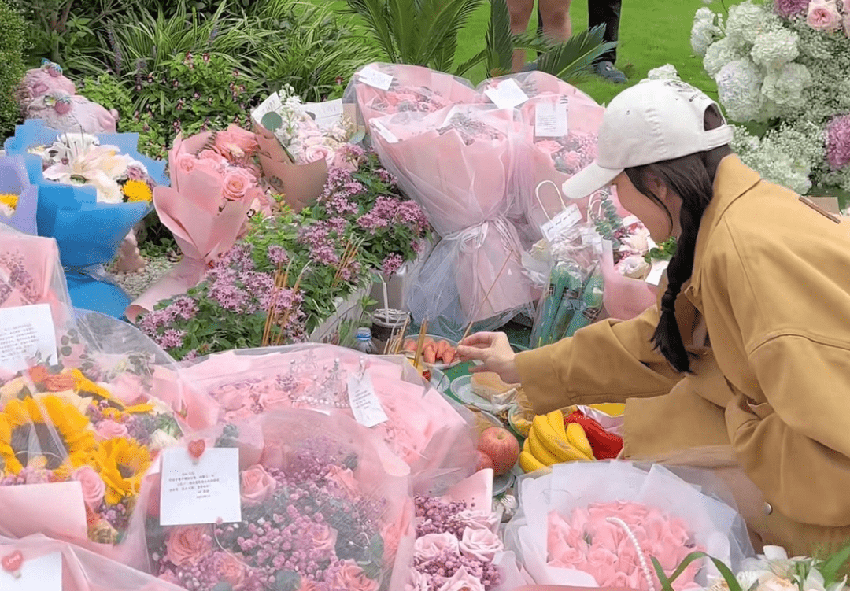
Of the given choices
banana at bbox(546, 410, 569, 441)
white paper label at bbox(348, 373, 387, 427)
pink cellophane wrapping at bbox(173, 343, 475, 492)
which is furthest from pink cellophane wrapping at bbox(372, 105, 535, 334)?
white paper label at bbox(348, 373, 387, 427)

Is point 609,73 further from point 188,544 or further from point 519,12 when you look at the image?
point 188,544

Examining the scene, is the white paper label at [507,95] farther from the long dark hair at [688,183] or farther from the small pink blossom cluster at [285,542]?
the small pink blossom cluster at [285,542]

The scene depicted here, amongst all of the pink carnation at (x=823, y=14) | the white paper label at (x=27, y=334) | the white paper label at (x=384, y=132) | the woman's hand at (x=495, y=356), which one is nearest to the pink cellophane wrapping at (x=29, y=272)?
the white paper label at (x=27, y=334)

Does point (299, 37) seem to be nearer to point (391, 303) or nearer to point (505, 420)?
point (391, 303)

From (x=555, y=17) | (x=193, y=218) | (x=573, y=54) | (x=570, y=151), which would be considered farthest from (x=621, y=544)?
(x=555, y=17)

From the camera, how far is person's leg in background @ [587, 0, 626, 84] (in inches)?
269

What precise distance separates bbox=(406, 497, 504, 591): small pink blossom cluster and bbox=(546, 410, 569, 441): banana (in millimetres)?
785

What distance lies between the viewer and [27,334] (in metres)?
2.00

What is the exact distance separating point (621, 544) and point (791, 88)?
2.89 metres

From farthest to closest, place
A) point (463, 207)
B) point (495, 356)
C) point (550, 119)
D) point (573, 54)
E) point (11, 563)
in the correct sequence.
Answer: point (573, 54) < point (550, 119) < point (463, 207) < point (495, 356) < point (11, 563)

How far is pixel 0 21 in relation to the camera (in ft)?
13.2

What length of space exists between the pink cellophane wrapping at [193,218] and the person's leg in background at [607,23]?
4.17m

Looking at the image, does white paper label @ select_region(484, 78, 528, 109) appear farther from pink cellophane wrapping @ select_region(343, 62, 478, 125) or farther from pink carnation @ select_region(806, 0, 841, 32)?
pink carnation @ select_region(806, 0, 841, 32)

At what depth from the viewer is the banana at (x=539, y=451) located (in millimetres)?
2838
